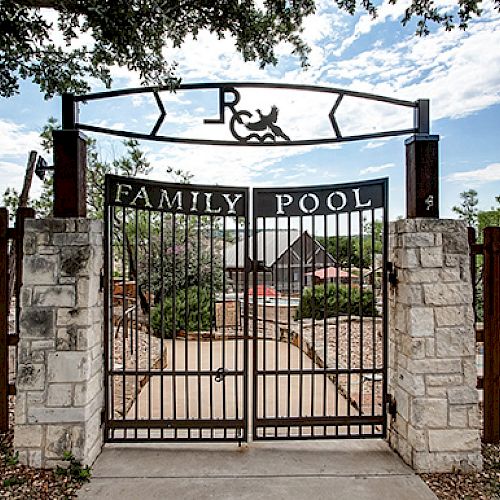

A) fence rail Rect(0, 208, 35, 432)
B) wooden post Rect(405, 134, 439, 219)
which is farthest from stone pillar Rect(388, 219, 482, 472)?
fence rail Rect(0, 208, 35, 432)

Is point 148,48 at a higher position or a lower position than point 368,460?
higher

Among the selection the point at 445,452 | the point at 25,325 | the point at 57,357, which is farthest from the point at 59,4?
the point at 445,452

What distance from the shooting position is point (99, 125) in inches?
110

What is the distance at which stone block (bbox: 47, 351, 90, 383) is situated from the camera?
8.32ft

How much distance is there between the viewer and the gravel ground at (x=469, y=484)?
2.29 m

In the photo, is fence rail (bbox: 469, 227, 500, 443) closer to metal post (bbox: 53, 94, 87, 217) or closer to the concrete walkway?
the concrete walkway

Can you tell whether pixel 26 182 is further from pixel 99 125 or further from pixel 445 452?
pixel 445 452

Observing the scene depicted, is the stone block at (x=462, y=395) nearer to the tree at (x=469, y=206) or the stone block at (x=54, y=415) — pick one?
the stone block at (x=54, y=415)

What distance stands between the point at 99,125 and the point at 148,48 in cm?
68

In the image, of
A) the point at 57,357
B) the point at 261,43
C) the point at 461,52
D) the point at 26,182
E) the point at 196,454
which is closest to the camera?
the point at 57,357

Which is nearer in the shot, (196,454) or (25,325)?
(25,325)

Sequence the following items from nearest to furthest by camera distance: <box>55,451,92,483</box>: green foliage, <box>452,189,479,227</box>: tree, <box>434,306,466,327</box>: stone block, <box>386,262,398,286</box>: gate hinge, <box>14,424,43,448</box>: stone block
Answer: <box>55,451,92,483</box>: green foliage, <box>14,424,43,448</box>: stone block, <box>434,306,466,327</box>: stone block, <box>386,262,398,286</box>: gate hinge, <box>452,189,479,227</box>: tree

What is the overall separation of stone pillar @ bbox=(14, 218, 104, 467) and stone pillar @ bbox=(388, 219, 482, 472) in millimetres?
2091

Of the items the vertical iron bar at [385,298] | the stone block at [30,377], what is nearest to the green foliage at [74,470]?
the stone block at [30,377]
